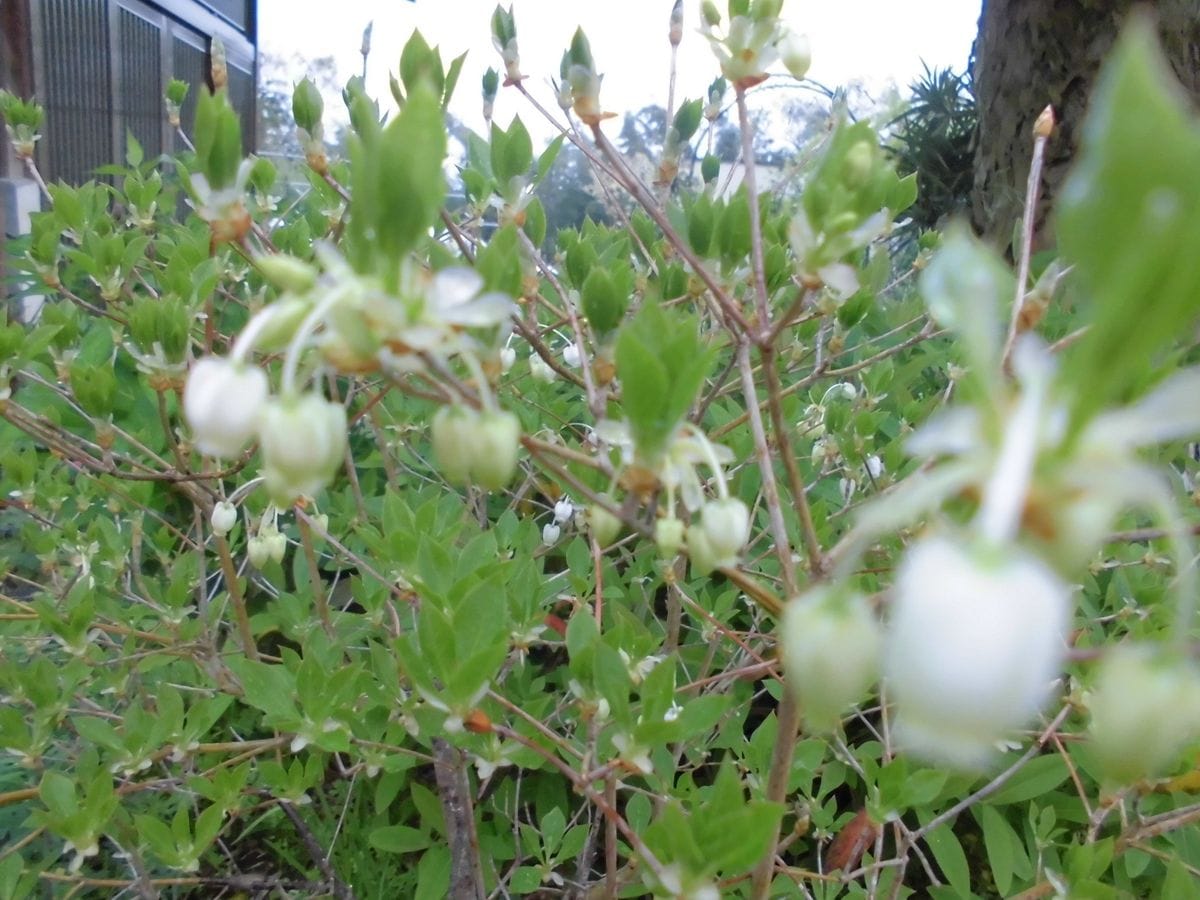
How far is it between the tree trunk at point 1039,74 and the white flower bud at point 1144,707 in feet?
8.20

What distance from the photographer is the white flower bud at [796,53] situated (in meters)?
0.65

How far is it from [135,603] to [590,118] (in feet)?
3.36

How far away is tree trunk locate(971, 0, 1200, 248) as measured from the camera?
221 cm

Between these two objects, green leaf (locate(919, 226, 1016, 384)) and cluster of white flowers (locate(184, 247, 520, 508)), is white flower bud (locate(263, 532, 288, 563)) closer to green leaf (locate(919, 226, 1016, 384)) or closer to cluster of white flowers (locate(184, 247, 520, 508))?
cluster of white flowers (locate(184, 247, 520, 508))

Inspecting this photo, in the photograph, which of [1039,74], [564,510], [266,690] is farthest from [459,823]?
[1039,74]

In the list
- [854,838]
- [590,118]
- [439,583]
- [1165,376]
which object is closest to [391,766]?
[439,583]

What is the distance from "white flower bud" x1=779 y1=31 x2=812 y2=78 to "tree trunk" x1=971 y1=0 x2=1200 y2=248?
2067 mm

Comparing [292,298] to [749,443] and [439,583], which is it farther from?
[749,443]

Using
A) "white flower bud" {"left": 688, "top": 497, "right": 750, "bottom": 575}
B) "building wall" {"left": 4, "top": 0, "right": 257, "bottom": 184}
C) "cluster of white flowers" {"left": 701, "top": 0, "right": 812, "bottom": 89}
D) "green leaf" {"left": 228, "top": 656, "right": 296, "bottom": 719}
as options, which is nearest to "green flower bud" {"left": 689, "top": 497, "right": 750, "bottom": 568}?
"white flower bud" {"left": 688, "top": 497, "right": 750, "bottom": 575}

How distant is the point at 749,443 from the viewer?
1116mm

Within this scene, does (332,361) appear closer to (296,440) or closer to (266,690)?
(296,440)

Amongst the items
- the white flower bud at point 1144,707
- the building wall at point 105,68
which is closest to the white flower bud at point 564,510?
the white flower bud at point 1144,707

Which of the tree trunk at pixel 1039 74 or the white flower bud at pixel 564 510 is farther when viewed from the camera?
the tree trunk at pixel 1039 74

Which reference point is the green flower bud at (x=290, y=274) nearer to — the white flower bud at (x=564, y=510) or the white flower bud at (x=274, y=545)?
the white flower bud at (x=274, y=545)
